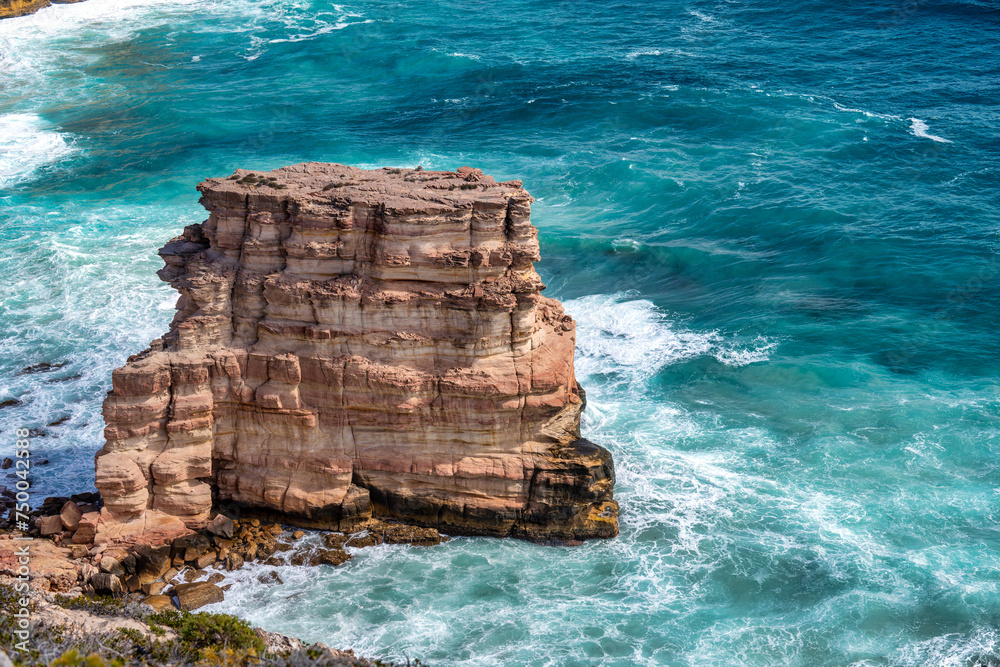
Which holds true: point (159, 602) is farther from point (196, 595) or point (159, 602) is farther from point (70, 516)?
point (70, 516)

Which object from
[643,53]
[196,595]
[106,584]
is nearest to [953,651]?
[196,595]

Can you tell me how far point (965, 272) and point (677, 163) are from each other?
1830 cm

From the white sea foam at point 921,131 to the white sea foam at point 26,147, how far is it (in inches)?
2074

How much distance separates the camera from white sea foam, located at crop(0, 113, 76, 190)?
174 ft

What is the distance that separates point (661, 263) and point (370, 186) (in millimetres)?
22702

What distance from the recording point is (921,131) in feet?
172

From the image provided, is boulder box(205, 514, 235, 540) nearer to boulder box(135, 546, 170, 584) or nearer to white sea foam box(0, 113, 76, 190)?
boulder box(135, 546, 170, 584)

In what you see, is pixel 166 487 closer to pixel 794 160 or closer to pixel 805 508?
pixel 805 508

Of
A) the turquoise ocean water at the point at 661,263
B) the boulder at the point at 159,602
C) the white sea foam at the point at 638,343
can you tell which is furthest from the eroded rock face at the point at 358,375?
the white sea foam at the point at 638,343

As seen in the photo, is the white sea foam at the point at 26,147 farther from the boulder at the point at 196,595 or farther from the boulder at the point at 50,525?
the boulder at the point at 196,595

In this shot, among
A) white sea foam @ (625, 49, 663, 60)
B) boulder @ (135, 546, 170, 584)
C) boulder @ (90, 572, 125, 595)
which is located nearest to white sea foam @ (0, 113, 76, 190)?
boulder @ (135, 546, 170, 584)

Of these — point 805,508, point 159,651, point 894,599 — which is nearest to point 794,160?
point 805,508

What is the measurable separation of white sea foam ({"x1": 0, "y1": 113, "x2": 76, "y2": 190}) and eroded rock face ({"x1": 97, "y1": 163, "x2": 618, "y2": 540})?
34.3 meters

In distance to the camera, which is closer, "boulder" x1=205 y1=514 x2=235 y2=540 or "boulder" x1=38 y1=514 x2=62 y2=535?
"boulder" x1=38 y1=514 x2=62 y2=535
